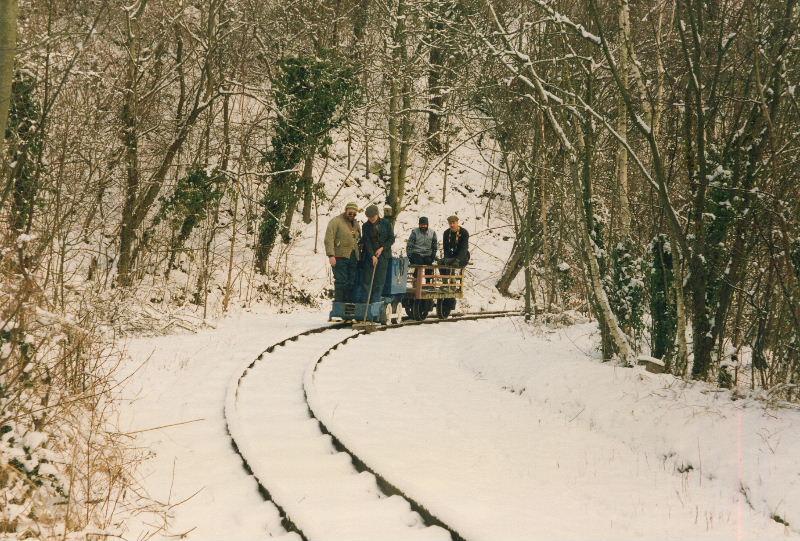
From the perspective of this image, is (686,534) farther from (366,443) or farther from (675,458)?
(366,443)

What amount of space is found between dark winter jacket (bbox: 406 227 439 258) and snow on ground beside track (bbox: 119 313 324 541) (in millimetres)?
4910

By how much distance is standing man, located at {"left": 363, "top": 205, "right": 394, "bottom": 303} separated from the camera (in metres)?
15.2

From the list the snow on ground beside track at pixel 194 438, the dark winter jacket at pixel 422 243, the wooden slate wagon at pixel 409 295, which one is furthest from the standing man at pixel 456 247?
the snow on ground beside track at pixel 194 438

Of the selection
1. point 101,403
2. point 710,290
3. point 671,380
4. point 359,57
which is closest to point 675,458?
point 671,380

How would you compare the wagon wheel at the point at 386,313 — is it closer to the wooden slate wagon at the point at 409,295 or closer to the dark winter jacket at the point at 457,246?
the wooden slate wagon at the point at 409,295

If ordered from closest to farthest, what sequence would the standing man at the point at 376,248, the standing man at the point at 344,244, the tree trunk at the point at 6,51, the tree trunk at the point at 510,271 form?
the tree trunk at the point at 6,51, the standing man at the point at 344,244, the standing man at the point at 376,248, the tree trunk at the point at 510,271

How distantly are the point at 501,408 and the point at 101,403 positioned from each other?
14.9 feet

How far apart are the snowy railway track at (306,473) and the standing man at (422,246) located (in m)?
7.87

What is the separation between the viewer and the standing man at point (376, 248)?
15.2 meters

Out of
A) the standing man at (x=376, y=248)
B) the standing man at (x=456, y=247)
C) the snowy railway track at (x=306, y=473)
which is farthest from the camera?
the standing man at (x=456, y=247)

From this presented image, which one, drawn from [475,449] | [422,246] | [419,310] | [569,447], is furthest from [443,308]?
[475,449]

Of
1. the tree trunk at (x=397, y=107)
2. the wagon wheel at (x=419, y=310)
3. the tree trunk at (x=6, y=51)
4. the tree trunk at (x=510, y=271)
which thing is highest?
the tree trunk at (x=397, y=107)

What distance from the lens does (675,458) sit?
24.4 feet

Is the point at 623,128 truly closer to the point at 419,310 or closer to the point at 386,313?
the point at 386,313
